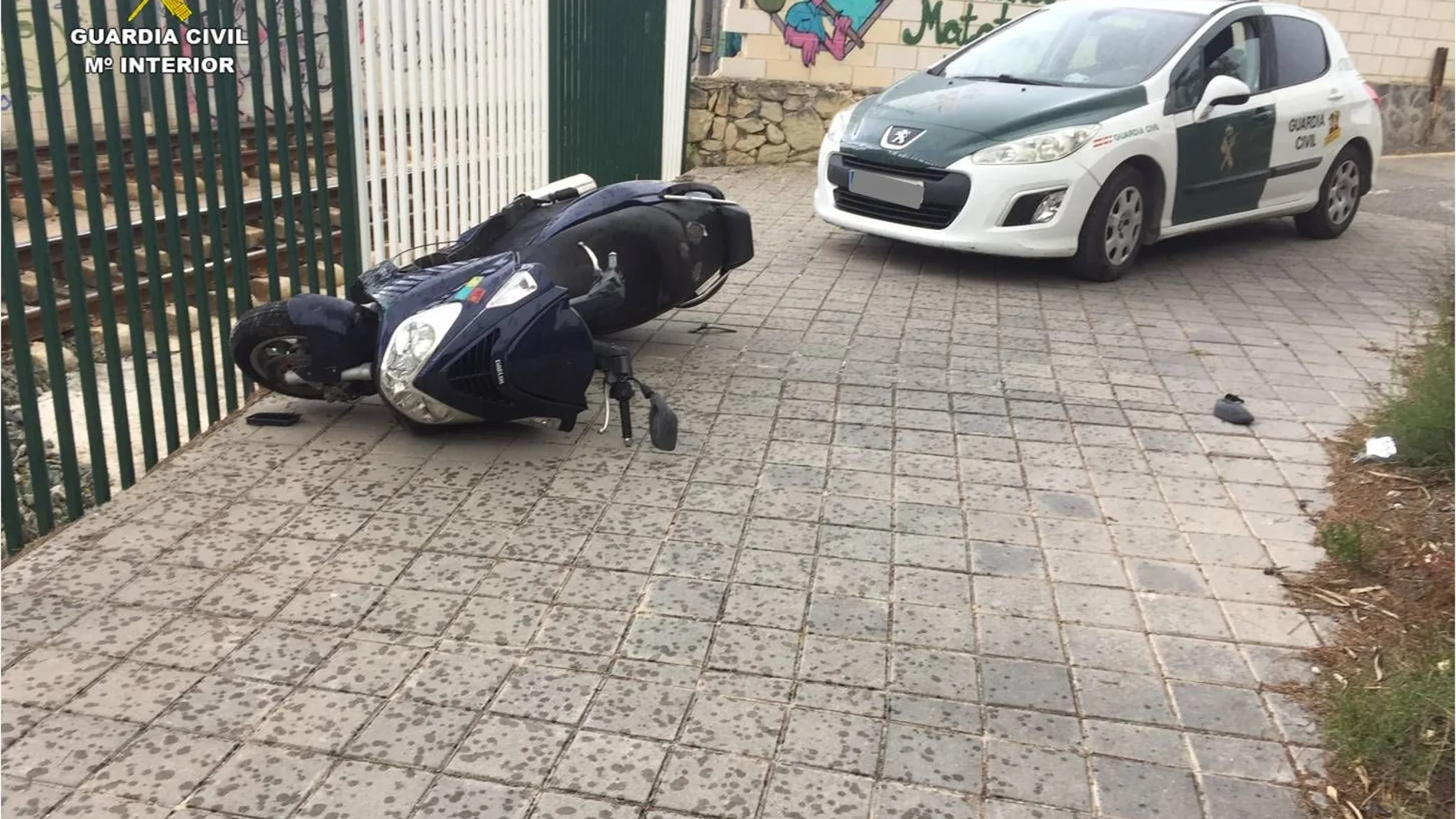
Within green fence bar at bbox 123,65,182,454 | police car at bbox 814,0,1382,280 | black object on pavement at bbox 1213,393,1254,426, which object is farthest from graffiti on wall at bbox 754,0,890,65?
green fence bar at bbox 123,65,182,454

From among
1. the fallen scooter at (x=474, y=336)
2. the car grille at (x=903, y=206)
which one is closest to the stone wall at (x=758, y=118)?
the car grille at (x=903, y=206)

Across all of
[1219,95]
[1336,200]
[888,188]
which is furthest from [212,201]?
[1336,200]

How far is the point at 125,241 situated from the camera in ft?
13.5

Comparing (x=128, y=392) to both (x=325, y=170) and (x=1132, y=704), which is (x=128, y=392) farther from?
(x=1132, y=704)

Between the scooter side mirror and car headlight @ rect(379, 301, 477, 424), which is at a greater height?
car headlight @ rect(379, 301, 477, 424)

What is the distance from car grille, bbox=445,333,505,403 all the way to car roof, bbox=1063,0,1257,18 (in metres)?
6.39

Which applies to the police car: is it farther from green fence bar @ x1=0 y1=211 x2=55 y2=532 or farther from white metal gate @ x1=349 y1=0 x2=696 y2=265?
green fence bar @ x1=0 y1=211 x2=55 y2=532

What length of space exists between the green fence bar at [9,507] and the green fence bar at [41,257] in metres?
0.21

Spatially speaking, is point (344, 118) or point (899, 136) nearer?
point (344, 118)

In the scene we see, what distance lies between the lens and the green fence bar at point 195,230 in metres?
4.38

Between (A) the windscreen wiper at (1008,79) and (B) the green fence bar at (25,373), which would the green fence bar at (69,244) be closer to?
(B) the green fence bar at (25,373)

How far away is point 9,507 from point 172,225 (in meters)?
1.26

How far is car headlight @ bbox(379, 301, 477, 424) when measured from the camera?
4.41 m

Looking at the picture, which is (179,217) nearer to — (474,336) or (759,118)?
(474,336)
